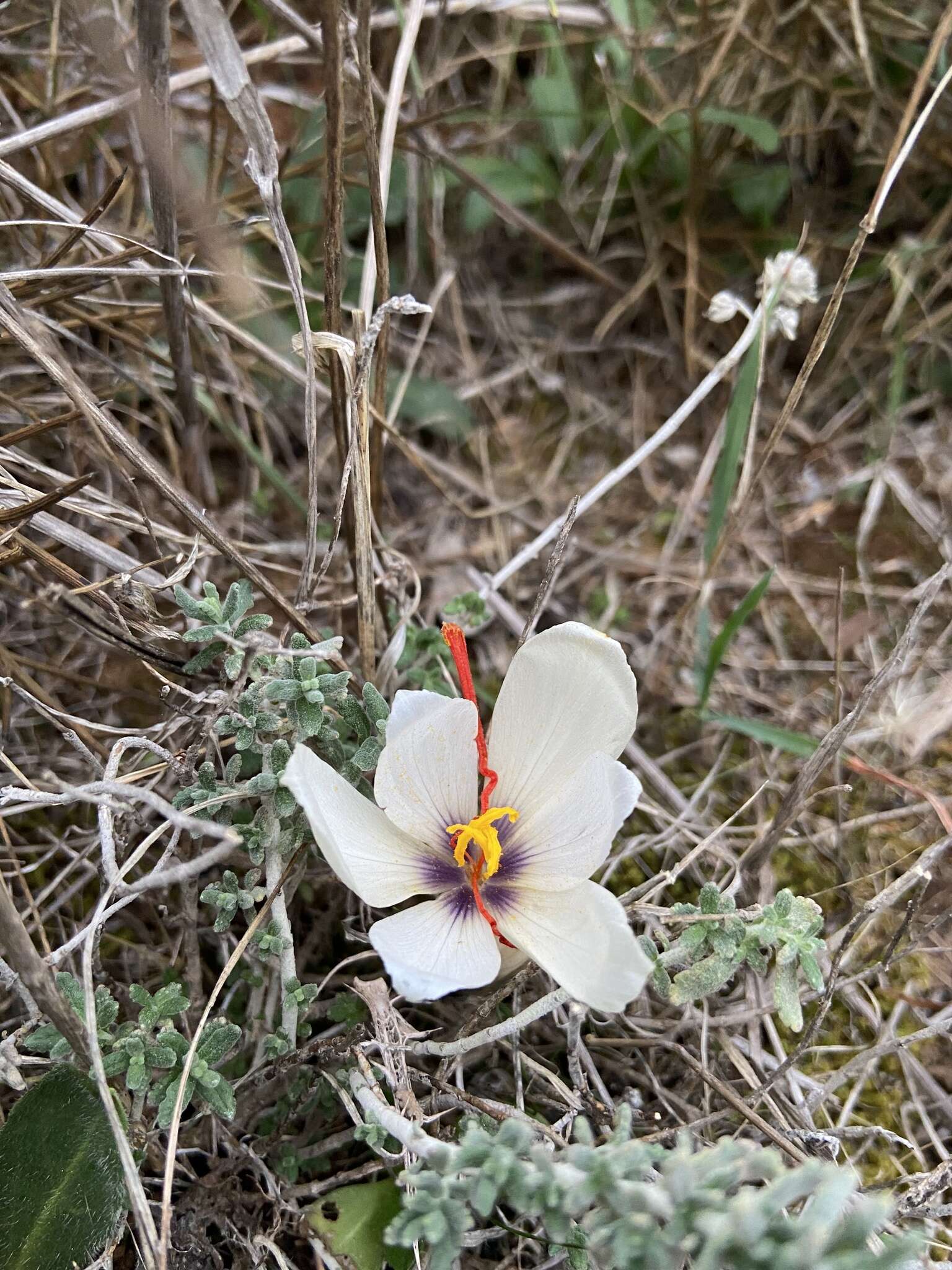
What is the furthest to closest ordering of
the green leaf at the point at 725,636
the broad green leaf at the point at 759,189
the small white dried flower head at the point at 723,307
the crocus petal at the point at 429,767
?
the broad green leaf at the point at 759,189, the small white dried flower head at the point at 723,307, the green leaf at the point at 725,636, the crocus petal at the point at 429,767

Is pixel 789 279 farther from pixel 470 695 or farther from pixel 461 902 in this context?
pixel 461 902

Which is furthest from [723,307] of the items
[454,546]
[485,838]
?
[485,838]

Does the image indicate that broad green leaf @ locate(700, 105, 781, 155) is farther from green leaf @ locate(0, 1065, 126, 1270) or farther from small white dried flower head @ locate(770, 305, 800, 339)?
green leaf @ locate(0, 1065, 126, 1270)

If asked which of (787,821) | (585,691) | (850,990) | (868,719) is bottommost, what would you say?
(850,990)

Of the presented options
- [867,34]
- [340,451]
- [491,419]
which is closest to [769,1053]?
[340,451]

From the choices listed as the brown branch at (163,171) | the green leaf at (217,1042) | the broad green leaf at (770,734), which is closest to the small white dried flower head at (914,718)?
the broad green leaf at (770,734)

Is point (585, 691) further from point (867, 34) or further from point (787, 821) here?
point (867, 34)

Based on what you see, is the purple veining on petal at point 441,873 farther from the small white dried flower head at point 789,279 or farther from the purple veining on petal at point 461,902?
the small white dried flower head at point 789,279
